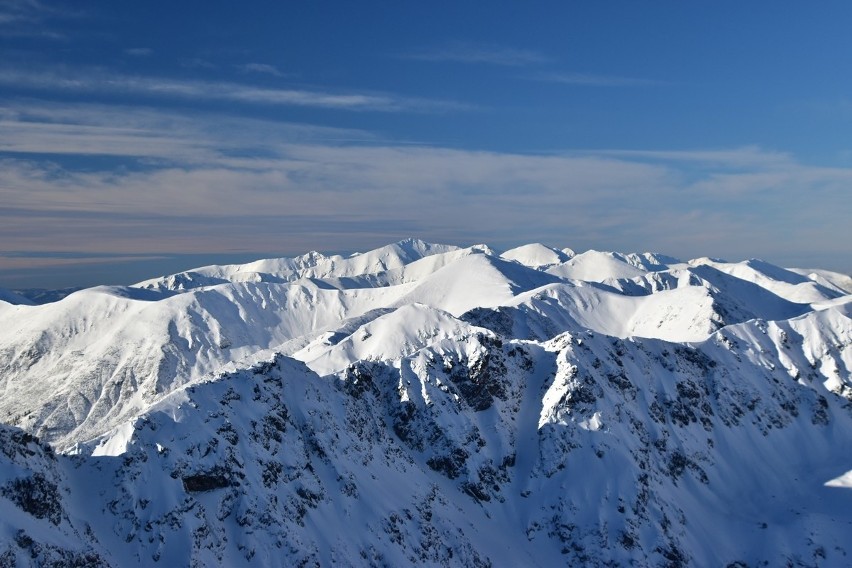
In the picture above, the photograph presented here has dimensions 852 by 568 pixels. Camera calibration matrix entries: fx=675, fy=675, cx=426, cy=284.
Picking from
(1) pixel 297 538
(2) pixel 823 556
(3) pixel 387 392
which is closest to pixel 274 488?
(1) pixel 297 538

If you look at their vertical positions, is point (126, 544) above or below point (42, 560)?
below

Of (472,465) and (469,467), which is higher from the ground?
(472,465)

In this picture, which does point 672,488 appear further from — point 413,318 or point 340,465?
point 413,318

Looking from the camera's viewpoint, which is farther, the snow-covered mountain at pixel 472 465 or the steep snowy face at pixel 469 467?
A: the steep snowy face at pixel 469 467

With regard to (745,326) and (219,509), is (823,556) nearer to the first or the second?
(745,326)

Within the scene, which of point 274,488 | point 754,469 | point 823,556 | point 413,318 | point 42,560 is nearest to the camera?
point 42,560

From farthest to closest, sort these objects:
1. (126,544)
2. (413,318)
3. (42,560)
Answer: (413,318) < (126,544) < (42,560)

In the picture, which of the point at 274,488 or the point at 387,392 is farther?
the point at 387,392

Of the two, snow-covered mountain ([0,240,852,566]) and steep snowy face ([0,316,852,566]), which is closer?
snow-covered mountain ([0,240,852,566])

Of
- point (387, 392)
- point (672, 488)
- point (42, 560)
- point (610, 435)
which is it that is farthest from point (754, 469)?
point (42, 560)

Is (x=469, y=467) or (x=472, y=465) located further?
(x=472, y=465)
